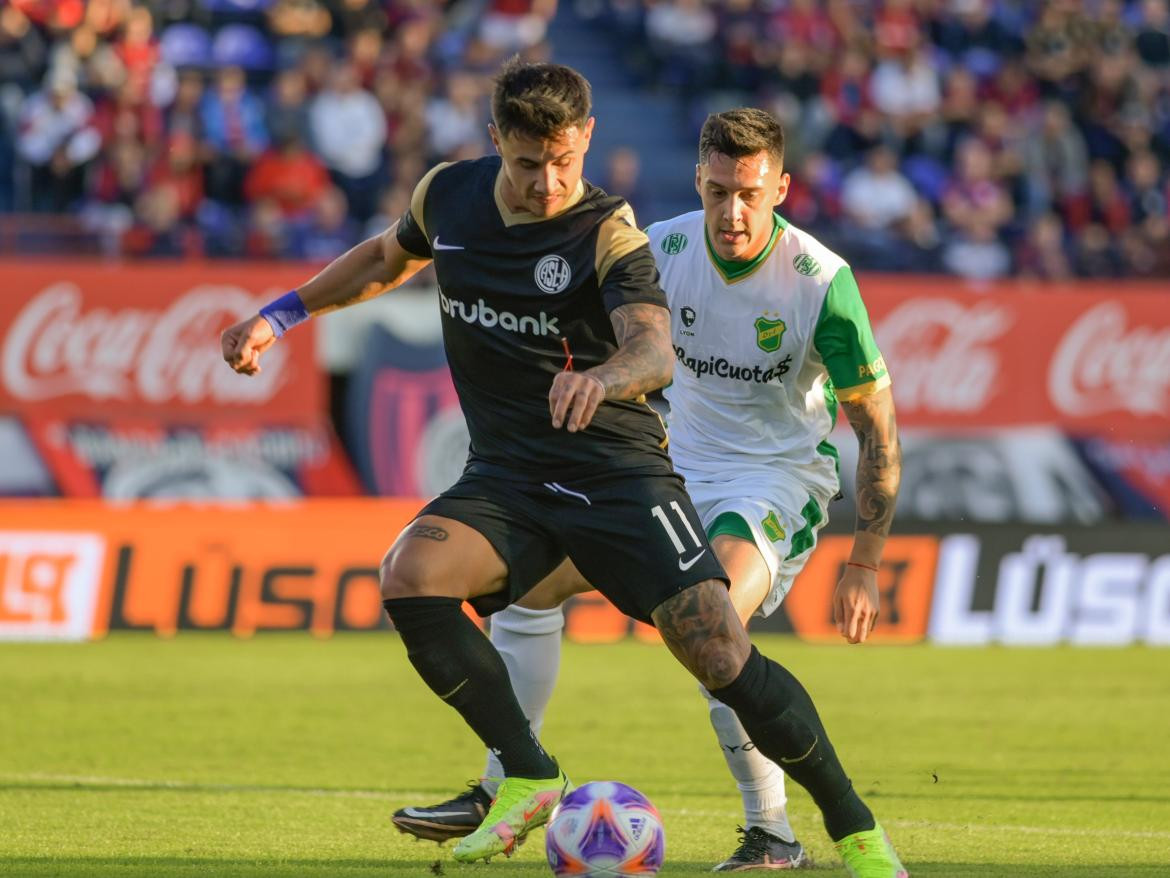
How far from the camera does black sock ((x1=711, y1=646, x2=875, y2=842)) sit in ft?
18.5

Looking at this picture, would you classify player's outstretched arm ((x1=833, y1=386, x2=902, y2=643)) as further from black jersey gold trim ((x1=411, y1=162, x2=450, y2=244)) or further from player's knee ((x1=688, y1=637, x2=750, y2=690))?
black jersey gold trim ((x1=411, y1=162, x2=450, y2=244))

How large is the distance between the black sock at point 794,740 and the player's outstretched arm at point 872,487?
0.49 meters

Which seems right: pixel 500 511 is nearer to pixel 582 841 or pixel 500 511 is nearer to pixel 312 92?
pixel 582 841

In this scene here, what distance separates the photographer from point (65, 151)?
17.3 meters

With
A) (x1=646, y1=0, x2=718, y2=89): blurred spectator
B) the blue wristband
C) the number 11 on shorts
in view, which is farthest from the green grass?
(x1=646, y1=0, x2=718, y2=89): blurred spectator

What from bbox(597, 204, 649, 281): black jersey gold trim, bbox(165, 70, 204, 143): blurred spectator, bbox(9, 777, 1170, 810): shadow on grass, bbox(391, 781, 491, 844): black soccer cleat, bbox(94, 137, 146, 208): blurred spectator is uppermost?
bbox(597, 204, 649, 281): black jersey gold trim

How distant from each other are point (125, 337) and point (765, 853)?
11.9m

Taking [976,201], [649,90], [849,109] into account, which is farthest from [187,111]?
[976,201]

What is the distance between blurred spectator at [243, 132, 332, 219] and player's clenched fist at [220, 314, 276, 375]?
11708mm

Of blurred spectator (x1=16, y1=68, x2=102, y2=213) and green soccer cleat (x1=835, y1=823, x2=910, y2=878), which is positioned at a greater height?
blurred spectator (x1=16, y1=68, x2=102, y2=213)

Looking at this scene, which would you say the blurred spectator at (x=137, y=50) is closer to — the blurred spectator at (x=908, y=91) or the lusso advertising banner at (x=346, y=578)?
the lusso advertising banner at (x=346, y=578)

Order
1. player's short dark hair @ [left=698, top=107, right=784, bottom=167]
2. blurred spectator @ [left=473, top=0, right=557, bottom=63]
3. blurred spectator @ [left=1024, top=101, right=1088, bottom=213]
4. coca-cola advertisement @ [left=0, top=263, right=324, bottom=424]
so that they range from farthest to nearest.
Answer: blurred spectator @ [left=1024, top=101, right=1088, bottom=213]
blurred spectator @ [left=473, top=0, right=557, bottom=63]
coca-cola advertisement @ [left=0, top=263, right=324, bottom=424]
player's short dark hair @ [left=698, top=107, right=784, bottom=167]

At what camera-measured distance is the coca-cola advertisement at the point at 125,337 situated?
55.7 feet

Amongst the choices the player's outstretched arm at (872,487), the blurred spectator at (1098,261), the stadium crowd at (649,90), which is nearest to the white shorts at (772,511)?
the player's outstretched arm at (872,487)
